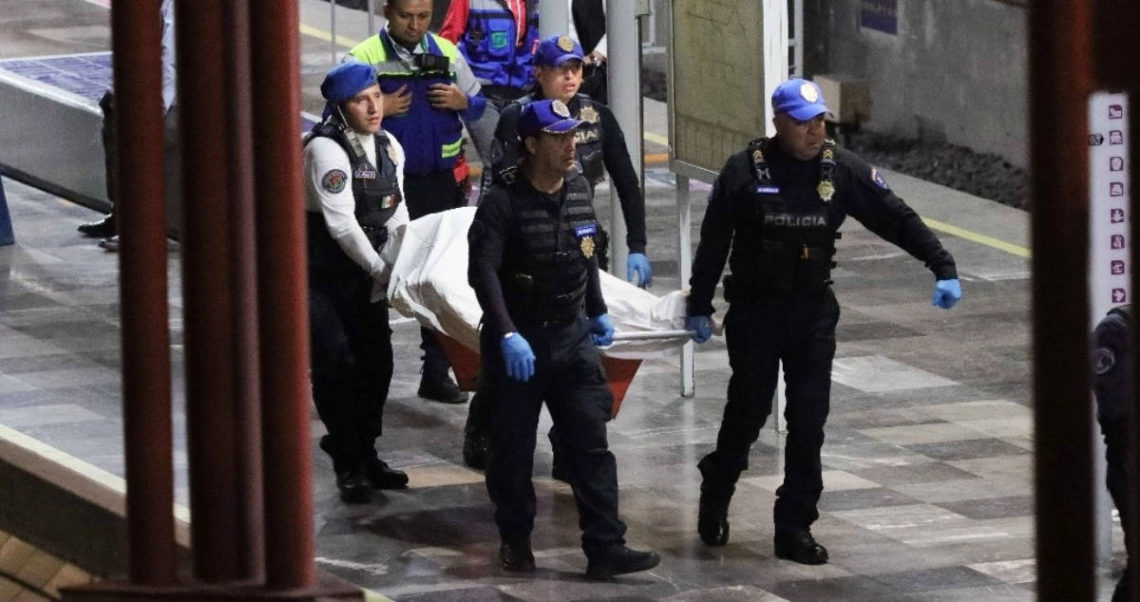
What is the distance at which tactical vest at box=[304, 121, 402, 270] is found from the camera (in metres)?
8.66

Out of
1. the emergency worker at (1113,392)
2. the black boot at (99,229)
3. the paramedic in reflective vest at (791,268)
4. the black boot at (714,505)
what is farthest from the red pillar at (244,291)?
the black boot at (99,229)

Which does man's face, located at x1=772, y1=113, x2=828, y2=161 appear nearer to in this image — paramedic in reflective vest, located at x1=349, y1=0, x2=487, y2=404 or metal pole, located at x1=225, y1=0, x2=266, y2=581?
paramedic in reflective vest, located at x1=349, y1=0, x2=487, y2=404

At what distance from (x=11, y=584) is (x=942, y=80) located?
1069cm

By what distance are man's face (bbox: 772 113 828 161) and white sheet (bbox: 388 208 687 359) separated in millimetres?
908

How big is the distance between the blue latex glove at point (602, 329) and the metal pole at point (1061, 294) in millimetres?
5546

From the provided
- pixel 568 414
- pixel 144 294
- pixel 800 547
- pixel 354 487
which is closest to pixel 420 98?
pixel 354 487

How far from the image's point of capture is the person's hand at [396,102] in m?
9.91

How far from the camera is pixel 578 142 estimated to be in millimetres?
9516

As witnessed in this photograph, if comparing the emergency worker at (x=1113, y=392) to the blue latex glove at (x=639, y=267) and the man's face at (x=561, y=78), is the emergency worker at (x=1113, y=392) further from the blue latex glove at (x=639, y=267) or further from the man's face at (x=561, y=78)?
the man's face at (x=561, y=78)

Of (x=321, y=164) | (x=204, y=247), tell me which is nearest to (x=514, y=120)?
(x=321, y=164)

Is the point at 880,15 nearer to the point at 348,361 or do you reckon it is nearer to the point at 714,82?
the point at 714,82

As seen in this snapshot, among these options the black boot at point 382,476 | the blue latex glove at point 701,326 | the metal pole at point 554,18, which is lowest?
the black boot at point 382,476

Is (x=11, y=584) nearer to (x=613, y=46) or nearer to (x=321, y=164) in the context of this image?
(x=321, y=164)

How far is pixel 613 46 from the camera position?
1112cm
